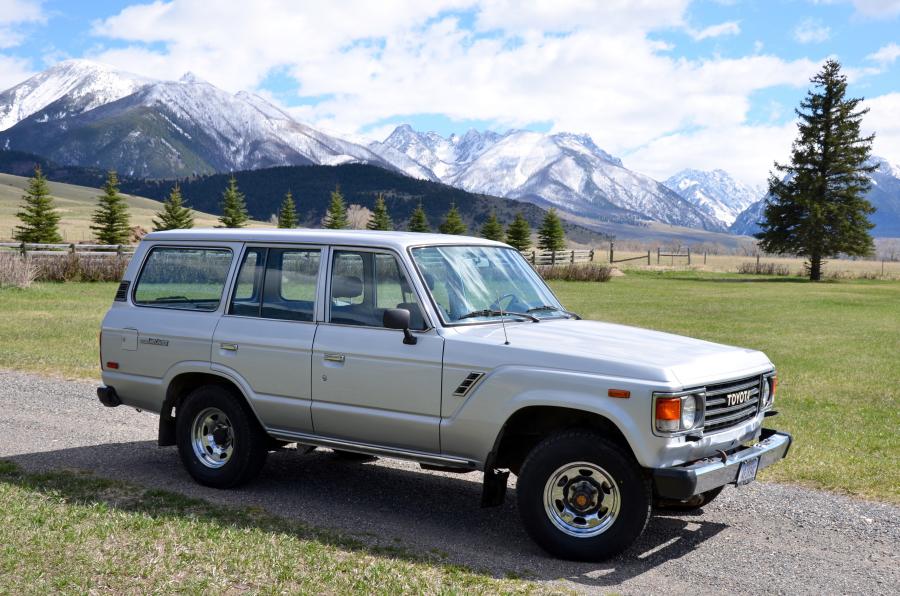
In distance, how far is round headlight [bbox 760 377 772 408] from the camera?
6.44m

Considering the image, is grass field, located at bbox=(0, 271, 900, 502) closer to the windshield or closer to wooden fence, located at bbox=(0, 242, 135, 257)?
the windshield

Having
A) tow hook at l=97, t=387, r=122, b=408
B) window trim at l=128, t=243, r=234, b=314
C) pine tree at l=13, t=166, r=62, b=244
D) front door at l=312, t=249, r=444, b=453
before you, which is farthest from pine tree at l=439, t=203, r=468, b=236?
front door at l=312, t=249, r=444, b=453

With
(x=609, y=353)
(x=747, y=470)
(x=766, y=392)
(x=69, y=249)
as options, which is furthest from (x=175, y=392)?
(x=69, y=249)

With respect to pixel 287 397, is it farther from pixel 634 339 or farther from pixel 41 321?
pixel 41 321

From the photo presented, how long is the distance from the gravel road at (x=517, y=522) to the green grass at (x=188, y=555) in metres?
0.30

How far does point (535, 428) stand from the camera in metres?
6.26

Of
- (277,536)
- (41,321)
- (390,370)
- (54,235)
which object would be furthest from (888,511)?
(54,235)

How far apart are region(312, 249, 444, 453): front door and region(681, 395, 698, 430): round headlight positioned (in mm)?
1640

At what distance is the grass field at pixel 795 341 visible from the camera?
31.1 ft

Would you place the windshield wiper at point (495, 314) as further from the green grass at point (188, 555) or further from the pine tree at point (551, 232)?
the pine tree at point (551, 232)

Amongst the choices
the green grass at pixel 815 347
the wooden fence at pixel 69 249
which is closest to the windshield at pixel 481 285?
the green grass at pixel 815 347

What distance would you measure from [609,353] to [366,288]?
76.4 inches

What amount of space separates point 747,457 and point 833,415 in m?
7.13

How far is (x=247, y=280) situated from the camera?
7379mm
